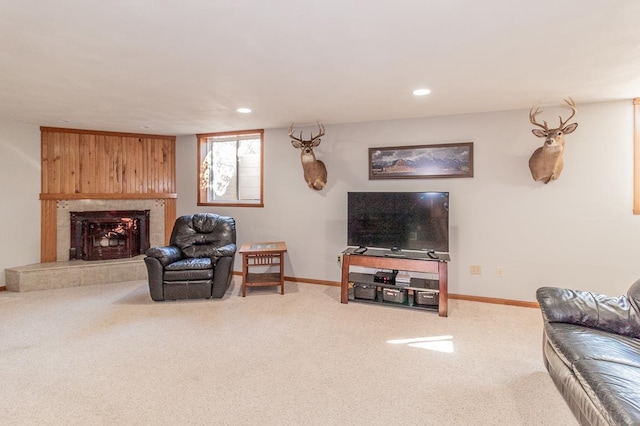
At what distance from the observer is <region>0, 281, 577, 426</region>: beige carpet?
6.64 ft

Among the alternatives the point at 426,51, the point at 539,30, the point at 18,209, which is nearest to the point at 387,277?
the point at 426,51

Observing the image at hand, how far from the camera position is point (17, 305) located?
396cm

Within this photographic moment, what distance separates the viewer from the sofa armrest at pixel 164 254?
4.08 m

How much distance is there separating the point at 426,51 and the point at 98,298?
15.3 ft

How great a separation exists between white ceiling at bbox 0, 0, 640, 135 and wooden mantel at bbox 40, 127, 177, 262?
3.90 feet

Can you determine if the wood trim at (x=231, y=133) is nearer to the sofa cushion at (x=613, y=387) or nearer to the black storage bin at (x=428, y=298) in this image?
the black storage bin at (x=428, y=298)

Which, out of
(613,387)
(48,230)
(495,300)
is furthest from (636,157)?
(48,230)

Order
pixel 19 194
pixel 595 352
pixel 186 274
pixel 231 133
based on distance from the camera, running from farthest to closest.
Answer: pixel 231 133 → pixel 19 194 → pixel 186 274 → pixel 595 352

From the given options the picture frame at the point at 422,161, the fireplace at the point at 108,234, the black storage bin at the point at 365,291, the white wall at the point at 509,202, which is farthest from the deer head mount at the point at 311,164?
the fireplace at the point at 108,234

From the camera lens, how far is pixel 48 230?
16.5ft

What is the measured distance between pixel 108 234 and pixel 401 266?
4.64 metres

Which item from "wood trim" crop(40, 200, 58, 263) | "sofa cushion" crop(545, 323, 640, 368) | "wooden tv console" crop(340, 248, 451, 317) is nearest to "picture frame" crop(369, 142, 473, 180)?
"wooden tv console" crop(340, 248, 451, 317)

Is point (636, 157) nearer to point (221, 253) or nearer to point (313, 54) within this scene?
point (313, 54)

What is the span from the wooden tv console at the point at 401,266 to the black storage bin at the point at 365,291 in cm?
6
